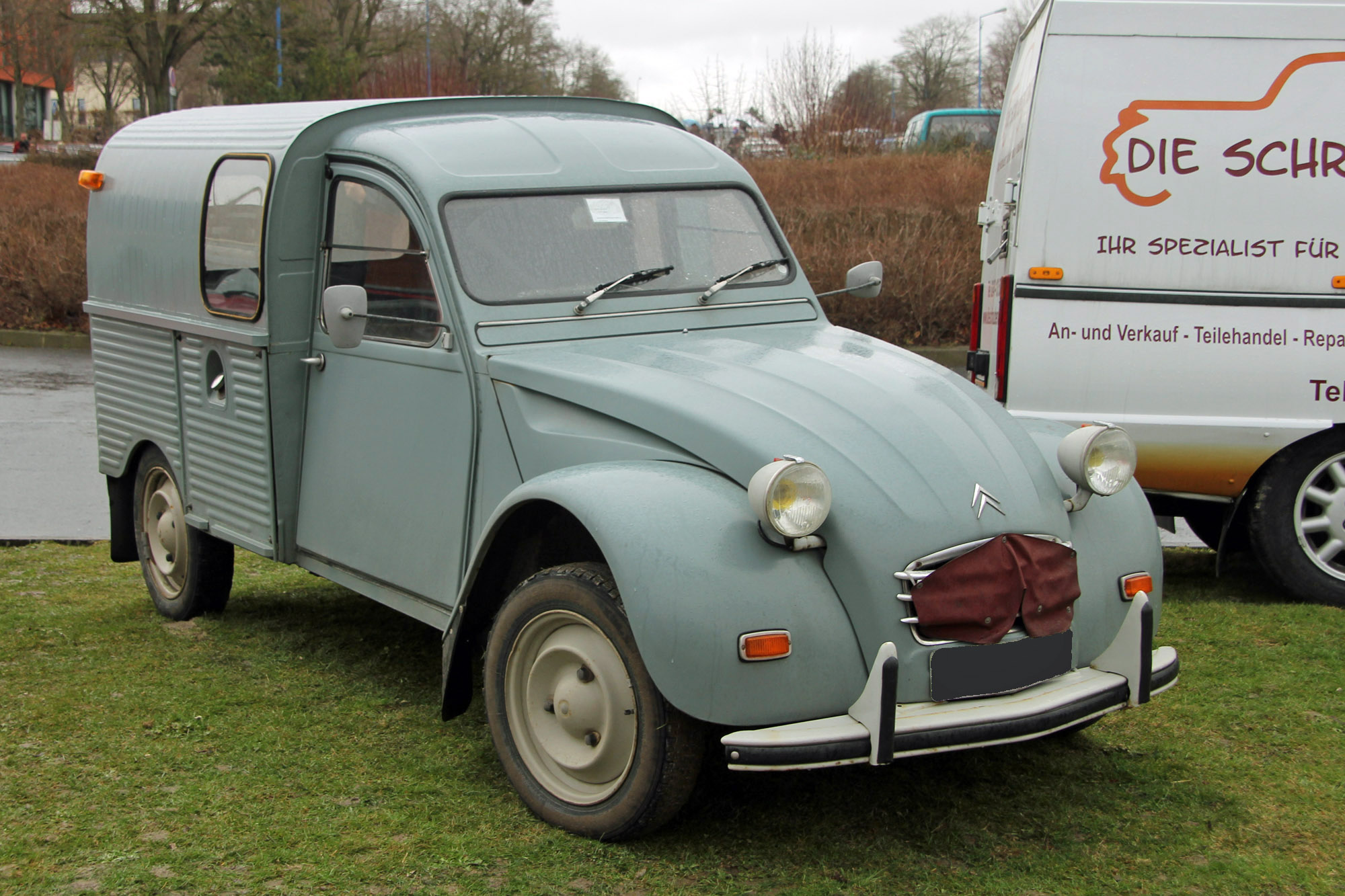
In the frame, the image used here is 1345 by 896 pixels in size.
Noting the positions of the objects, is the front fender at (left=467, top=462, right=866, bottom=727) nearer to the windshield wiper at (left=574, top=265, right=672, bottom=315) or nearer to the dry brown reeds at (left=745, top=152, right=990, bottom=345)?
the windshield wiper at (left=574, top=265, right=672, bottom=315)

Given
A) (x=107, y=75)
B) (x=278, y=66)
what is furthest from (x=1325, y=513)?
(x=107, y=75)

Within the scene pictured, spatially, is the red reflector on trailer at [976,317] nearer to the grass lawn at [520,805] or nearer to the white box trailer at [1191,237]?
the white box trailer at [1191,237]

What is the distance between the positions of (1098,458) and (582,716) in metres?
1.67

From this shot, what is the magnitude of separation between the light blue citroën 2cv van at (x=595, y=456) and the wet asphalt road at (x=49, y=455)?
6.89ft

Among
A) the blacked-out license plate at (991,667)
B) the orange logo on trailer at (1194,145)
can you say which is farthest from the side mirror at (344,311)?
the orange logo on trailer at (1194,145)

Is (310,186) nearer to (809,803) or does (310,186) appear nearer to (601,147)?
(601,147)

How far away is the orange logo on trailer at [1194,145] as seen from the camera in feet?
19.7

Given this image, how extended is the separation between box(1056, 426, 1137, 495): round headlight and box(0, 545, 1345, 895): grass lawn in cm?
93

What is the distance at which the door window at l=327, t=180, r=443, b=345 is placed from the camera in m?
4.61

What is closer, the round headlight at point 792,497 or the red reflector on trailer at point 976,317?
the round headlight at point 792,497

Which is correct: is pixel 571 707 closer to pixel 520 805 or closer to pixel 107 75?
pixel 520 805

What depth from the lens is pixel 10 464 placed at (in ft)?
31.9

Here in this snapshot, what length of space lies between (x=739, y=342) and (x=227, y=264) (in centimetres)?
218

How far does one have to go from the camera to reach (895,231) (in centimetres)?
1672
